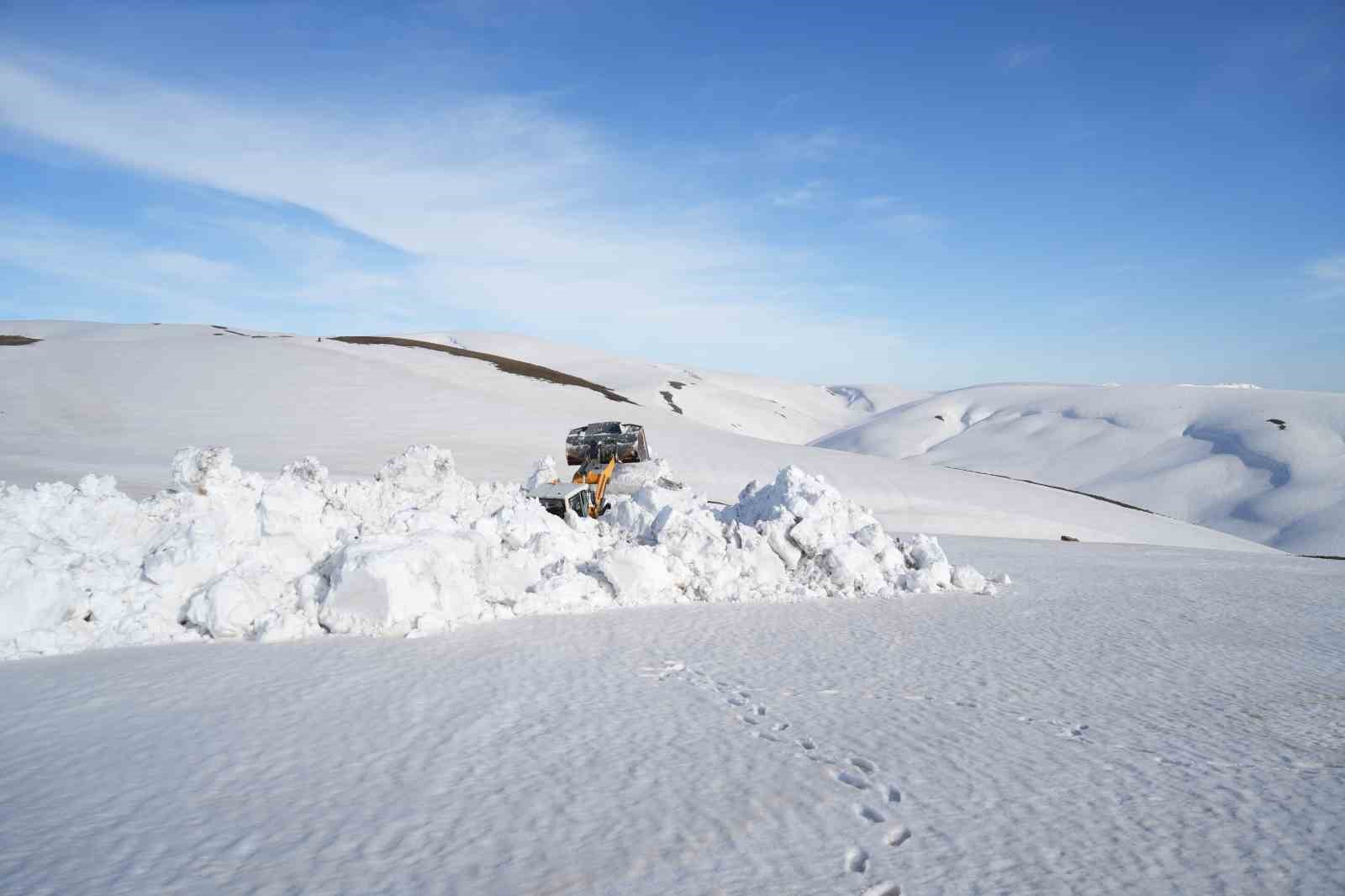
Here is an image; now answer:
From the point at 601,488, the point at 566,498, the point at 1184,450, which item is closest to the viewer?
the point at 566,498

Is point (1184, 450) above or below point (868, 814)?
above

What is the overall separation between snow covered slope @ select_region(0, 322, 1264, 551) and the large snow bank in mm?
9464

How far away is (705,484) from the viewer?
81.9 feet

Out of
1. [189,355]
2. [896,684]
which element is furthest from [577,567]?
[189,355]

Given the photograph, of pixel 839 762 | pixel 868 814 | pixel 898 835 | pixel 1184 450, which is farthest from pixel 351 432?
pixel 1184 450

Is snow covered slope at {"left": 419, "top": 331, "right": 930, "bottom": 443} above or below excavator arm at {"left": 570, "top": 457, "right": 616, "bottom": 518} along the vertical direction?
above

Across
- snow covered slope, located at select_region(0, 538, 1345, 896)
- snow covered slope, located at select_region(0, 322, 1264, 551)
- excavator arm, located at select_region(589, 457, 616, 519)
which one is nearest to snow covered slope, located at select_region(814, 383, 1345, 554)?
snow covered slope, located at select_region(0, 322, 1264, 551)

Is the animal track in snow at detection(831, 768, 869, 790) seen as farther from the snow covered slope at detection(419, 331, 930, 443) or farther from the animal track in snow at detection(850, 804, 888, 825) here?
the snow covered slope at detection(419, 331, 930, 443)

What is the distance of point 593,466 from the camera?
13.1 metres

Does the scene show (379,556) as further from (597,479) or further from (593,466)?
(593,466)

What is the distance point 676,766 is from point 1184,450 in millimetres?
65118

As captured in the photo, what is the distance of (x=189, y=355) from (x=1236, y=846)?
3929cm

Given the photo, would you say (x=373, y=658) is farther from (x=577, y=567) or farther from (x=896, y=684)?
(x=896, y=684)

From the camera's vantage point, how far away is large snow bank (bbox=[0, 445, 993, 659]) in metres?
7.24
